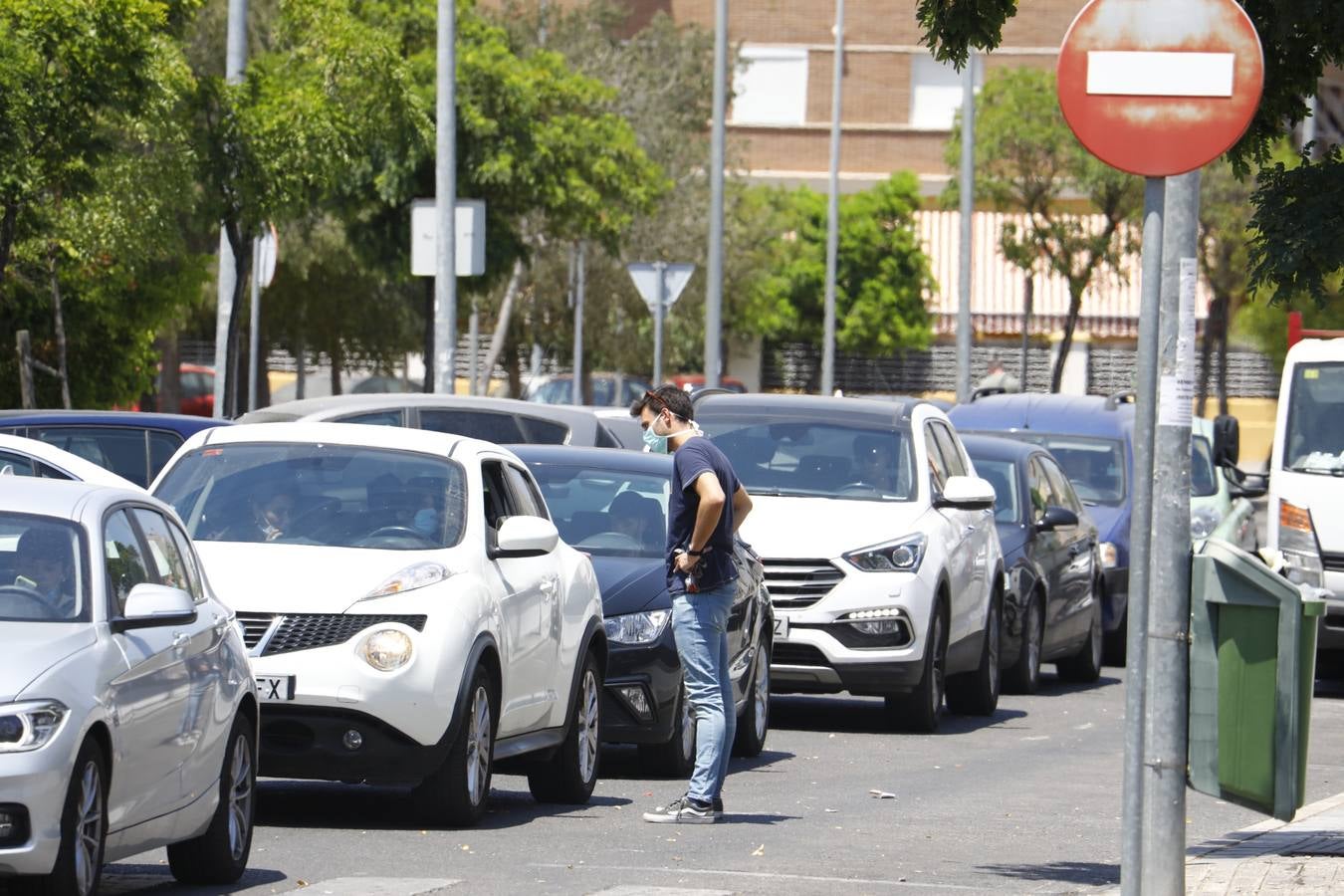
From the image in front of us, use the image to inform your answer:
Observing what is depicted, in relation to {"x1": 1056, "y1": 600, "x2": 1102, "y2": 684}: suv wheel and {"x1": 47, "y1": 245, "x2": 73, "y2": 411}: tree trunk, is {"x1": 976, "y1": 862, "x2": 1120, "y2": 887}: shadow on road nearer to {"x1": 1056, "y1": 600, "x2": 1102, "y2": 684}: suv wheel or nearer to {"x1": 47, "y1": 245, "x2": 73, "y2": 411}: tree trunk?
{"x1": 1056, "y1": 600, "x2": 1102, "y2": 684}: suv wheel

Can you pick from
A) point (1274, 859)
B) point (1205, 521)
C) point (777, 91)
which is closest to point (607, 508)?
point (1274, 859)

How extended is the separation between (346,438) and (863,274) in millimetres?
50524

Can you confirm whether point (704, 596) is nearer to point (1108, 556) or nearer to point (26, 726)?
point (26, 726)

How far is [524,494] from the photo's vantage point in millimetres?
11508

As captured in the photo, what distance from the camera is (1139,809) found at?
7.07 metres

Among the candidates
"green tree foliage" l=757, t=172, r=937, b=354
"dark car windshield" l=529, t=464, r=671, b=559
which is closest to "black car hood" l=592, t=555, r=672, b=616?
"dark car windshield" l=529, t=464, r=671, b=559

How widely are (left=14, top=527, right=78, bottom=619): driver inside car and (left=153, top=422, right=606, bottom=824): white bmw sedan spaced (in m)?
1.93

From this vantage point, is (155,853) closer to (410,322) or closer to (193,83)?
(193,83)

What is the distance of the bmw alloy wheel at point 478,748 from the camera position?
10.0m

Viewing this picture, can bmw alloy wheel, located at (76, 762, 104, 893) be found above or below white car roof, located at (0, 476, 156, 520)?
below

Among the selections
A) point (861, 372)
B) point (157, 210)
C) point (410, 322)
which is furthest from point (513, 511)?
point (861, 372)

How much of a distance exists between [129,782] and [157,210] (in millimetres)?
14179

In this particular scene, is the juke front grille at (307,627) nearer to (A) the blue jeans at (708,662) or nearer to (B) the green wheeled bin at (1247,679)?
(A) the blue jeans at (708,662)

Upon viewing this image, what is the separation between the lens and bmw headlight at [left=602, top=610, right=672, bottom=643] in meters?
12.1
